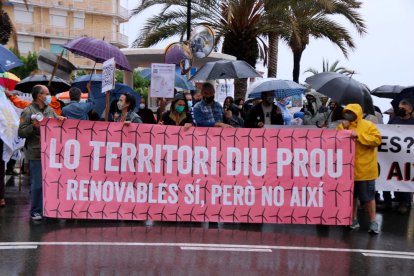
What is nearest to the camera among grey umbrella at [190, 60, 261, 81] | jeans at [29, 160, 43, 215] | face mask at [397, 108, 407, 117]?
jeans at [29, 160, 43, 215]

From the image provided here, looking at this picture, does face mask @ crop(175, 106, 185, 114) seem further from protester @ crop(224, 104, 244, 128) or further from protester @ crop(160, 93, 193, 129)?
protester @ crop(224, 104, 244, 128)

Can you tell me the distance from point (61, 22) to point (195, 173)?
77.8 meters

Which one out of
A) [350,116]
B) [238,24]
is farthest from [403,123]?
[238,24]

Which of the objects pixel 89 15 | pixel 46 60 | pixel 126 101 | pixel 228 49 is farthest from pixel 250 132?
pixel 89 15

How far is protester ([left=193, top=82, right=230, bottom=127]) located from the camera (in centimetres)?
995

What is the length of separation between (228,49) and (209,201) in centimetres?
1429

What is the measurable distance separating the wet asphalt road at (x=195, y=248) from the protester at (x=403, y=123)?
1.62m

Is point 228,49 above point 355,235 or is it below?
above

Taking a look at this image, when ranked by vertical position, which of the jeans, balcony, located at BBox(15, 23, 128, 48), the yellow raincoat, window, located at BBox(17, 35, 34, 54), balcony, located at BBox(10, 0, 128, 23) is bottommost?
the jeans

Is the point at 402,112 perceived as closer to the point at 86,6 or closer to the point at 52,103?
the point at 52,103

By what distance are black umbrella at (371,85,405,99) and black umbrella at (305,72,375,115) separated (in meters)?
4.95

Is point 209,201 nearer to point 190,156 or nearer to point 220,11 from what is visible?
point 190,156

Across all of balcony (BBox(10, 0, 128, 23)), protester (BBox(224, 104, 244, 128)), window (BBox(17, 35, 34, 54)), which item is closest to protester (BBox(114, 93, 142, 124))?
protester (BBox(224, 104, 244, 128))

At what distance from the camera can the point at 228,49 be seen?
75.8 ft
